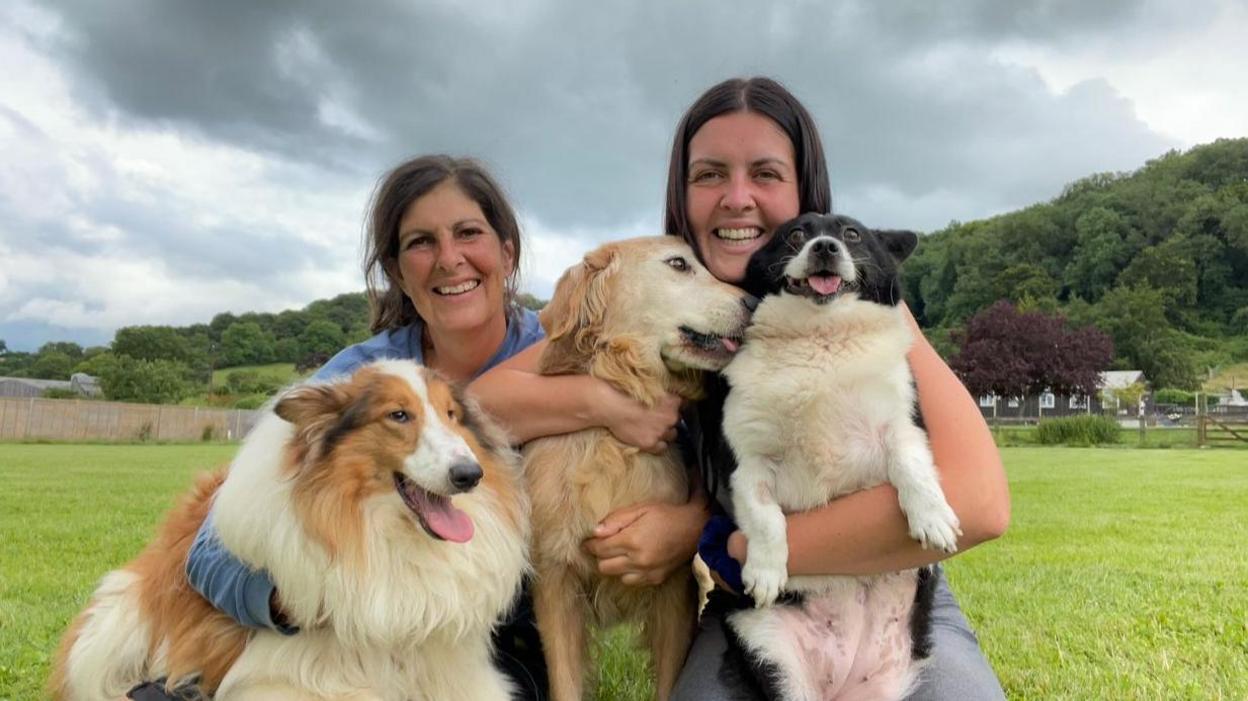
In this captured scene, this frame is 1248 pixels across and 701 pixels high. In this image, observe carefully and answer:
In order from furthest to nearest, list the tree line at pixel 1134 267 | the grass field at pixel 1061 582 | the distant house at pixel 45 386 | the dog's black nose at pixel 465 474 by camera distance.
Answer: the tree line at pixel 1134 267, the distant house at pixel 45 386, the grass field at pixel 1061 582, the dog's black nose at pixel 465 474

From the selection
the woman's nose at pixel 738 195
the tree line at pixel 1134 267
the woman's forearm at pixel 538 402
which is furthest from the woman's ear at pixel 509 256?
the tree line at pixel 1134 267

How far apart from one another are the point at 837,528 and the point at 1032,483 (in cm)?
1480

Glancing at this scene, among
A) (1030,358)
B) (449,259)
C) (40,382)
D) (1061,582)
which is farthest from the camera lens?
(40,382)

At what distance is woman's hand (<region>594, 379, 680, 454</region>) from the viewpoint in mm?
3135

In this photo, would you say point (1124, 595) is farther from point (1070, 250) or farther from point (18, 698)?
point (1070, 250)

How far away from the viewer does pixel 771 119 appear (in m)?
3.54

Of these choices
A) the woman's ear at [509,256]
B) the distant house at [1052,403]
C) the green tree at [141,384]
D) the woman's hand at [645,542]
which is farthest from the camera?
the distant house at [1052,403]

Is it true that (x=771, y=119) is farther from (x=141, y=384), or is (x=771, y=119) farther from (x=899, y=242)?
(x=141, y=384)

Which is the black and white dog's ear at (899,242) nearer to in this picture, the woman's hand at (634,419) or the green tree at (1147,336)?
the woman's hand at (634,419)

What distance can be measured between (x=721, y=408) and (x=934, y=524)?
2.79ft

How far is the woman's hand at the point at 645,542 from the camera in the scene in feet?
9.73

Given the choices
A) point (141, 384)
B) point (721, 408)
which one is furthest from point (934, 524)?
point (141, 384)

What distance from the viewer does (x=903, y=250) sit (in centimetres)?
343

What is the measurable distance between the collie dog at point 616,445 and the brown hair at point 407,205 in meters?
0.81
